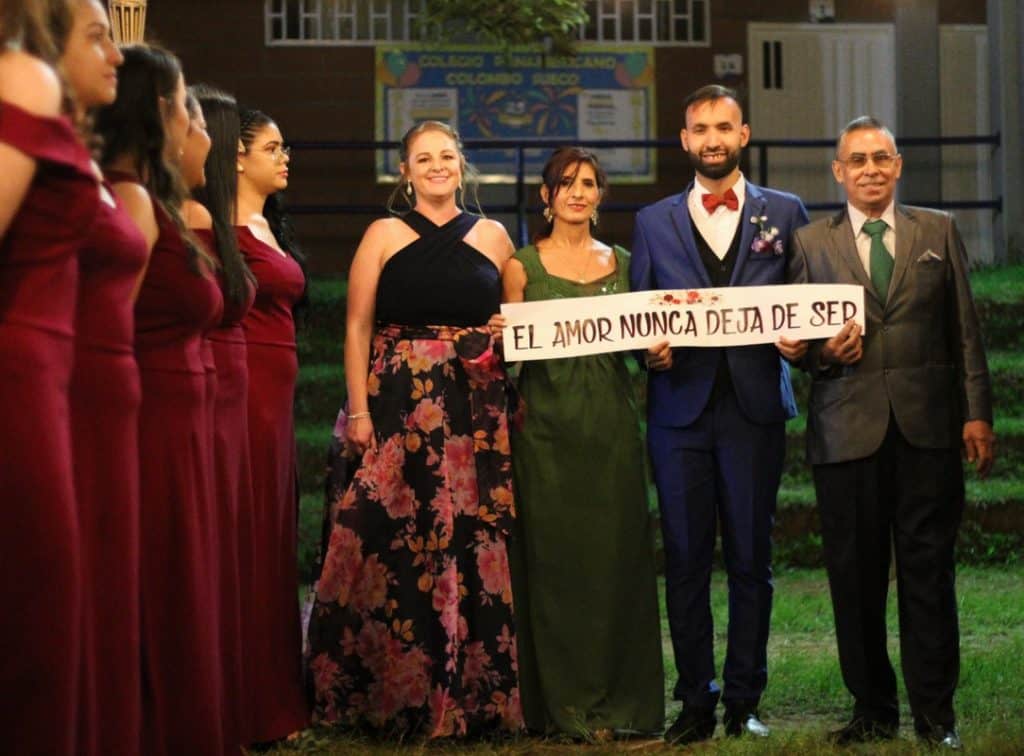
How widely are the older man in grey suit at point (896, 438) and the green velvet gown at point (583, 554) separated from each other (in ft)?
1.99

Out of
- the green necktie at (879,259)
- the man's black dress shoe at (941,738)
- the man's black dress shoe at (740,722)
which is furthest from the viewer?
the man's black dress shoe at (740,722)

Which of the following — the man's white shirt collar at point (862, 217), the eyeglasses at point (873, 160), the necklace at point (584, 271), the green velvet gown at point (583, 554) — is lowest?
the green velvet gown at point (583, 554)

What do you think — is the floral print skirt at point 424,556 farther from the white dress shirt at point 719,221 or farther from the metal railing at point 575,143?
the metal railing at point 575,143

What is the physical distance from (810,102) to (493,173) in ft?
9.69

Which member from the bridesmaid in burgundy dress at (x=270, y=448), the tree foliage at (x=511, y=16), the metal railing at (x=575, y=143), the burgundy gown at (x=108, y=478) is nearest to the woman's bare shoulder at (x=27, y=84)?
the burgundy gown at (x=108, y=478)

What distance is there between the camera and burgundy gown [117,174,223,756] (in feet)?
13.0

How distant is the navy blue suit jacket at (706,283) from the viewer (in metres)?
5.09

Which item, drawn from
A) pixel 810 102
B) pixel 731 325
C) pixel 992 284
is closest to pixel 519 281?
pixel 731 325

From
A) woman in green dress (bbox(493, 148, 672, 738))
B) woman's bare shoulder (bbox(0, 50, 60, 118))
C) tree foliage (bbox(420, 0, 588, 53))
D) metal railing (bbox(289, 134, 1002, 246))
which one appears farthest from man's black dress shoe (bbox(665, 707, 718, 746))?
tree foliage (bbox(420, 0, 588, 53))

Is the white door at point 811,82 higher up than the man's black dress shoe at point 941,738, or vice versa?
the white door at point 811,82

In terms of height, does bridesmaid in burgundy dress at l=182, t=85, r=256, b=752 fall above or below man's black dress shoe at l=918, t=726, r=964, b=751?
above

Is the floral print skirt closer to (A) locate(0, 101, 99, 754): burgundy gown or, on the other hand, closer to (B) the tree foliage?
(A) locate(0, 101, 99, 754): burgundy gown

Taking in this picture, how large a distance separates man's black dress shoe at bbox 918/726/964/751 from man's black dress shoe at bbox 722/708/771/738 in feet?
1.59

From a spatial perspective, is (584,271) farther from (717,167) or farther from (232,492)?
(232,492)
